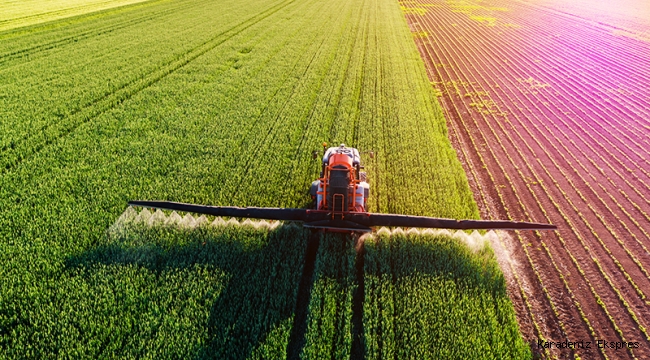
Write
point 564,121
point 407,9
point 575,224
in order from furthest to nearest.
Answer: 1. point 407,9
2. point 564,121
3. point 575,224

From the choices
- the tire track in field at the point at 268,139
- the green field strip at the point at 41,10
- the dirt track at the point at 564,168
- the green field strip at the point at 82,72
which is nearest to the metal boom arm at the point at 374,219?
the dirt track at the point at 564,168

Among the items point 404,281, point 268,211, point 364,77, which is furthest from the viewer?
point 364,77

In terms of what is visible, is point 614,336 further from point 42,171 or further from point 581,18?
point 581,18

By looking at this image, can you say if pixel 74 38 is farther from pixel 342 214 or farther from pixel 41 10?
pixel 342 214

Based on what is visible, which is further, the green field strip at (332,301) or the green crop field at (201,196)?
the green crop field at (201,196)

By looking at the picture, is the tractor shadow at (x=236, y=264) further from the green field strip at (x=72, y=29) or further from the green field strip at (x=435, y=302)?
the green field strip at (x=72, y=29)

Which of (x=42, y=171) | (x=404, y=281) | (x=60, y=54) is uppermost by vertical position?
(x=60, y=54)

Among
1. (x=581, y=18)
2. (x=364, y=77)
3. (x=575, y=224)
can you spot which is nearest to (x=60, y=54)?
(x=364, y=77)
